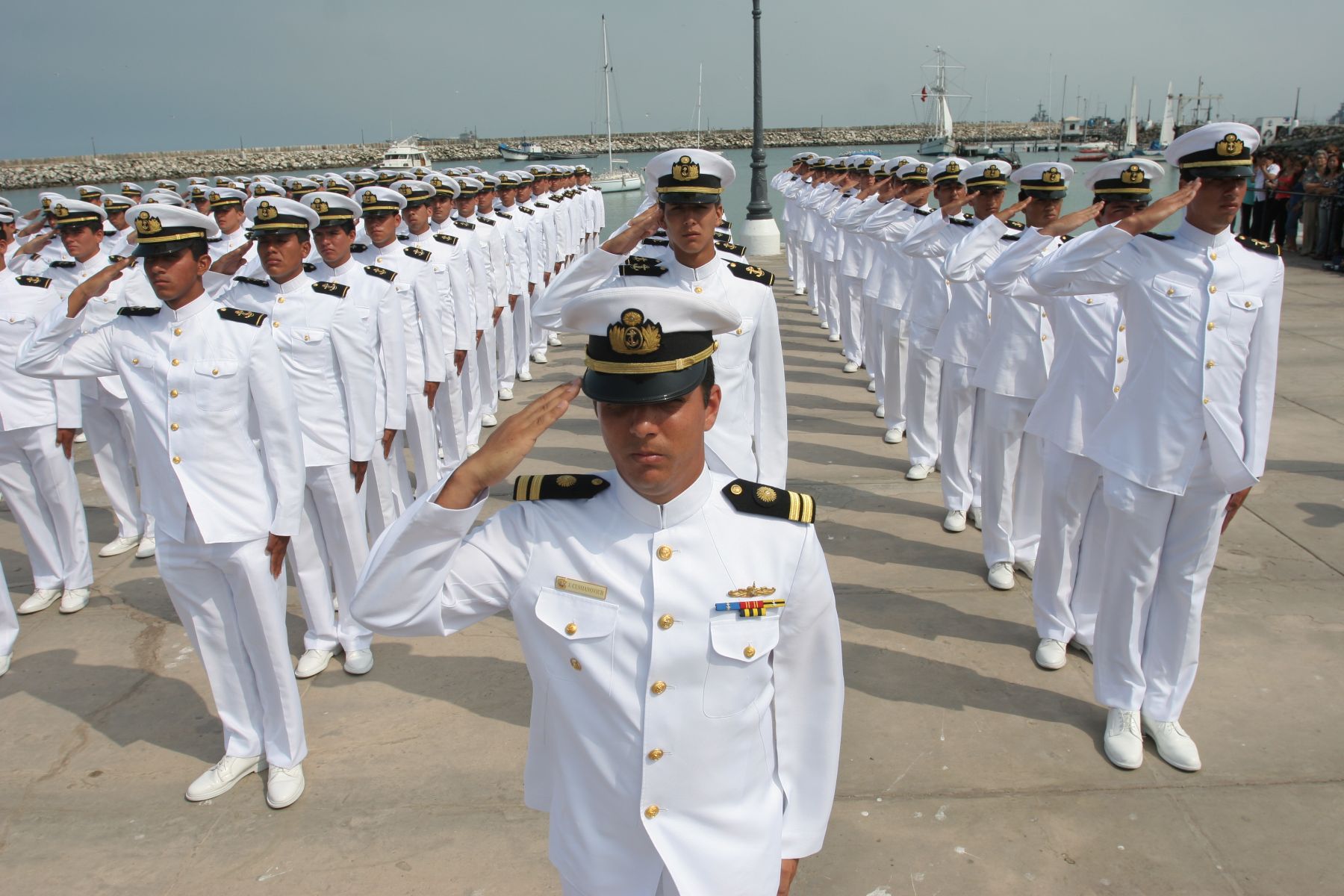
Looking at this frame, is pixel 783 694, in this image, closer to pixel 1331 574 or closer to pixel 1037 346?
pixel 1037 346

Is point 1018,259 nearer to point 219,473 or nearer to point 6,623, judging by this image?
point 219,473

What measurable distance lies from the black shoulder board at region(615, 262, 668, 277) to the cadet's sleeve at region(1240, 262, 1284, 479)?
2262mm

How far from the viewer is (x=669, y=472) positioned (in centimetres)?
171

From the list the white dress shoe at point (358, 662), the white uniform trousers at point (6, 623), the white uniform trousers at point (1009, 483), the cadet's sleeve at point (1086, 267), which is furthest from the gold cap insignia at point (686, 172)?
the white uniform trousers at point (6, 623)

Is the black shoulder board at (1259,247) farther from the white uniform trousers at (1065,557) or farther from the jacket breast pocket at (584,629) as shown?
the jacket breast pocket at (584,629)

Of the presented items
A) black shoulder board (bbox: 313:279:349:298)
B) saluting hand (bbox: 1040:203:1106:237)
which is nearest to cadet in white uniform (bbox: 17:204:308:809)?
black shoulder board (bbox: 313:279:349:298)

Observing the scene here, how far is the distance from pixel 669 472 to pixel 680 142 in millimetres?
110410

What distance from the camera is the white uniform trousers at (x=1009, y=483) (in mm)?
5375

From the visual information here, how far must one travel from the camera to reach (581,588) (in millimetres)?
1783

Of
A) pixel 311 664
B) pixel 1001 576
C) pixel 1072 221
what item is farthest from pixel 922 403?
pixel 311 664

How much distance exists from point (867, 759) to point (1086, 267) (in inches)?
82.6

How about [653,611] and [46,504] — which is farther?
[46,504]

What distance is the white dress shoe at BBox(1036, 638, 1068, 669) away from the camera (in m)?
4.45

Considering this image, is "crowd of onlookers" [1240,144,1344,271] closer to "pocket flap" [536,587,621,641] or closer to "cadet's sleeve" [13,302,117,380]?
"cadet's sleeve" [13,302,117,380]
